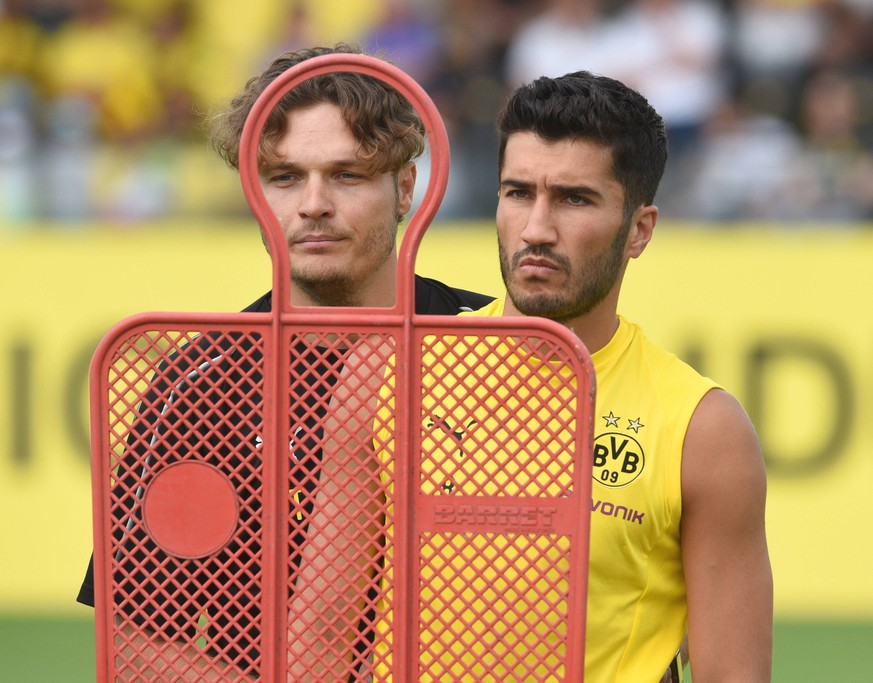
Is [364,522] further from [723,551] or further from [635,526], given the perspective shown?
[723,551]

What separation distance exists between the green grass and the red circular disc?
3.85 m

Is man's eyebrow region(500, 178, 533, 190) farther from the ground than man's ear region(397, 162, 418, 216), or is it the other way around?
man's ear region(397, 162, 418, 216)

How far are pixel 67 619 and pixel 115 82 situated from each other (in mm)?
3236

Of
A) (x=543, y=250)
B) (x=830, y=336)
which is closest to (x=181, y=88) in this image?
(x=830, y=336)

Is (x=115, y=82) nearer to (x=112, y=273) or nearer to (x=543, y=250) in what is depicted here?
(x=112, y=273)

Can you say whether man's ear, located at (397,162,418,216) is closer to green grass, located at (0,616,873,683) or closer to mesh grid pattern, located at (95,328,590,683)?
mesh grid pattern, located at (95,328,590,683)

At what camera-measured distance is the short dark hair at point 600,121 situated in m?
2.34

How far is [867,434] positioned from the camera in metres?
6.33

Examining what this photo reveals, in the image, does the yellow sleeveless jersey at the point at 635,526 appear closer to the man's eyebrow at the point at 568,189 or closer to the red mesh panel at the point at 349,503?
the red mesh panel at the point at 349,503

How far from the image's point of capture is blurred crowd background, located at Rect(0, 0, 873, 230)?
287 inches

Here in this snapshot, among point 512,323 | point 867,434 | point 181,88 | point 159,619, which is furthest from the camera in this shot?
point 181,88

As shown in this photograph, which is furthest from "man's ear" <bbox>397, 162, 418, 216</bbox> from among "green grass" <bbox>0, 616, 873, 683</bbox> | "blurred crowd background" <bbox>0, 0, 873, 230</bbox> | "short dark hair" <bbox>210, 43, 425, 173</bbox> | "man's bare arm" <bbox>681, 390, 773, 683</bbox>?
"blurred crowd background" <bbox>0, 0, 873, 230</bbox>

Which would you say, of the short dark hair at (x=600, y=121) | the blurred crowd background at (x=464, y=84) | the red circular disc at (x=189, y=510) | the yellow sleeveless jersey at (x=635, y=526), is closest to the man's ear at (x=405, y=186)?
the short dark hair at (x=600, y=121)

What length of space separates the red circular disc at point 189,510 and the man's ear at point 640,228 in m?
0.85
